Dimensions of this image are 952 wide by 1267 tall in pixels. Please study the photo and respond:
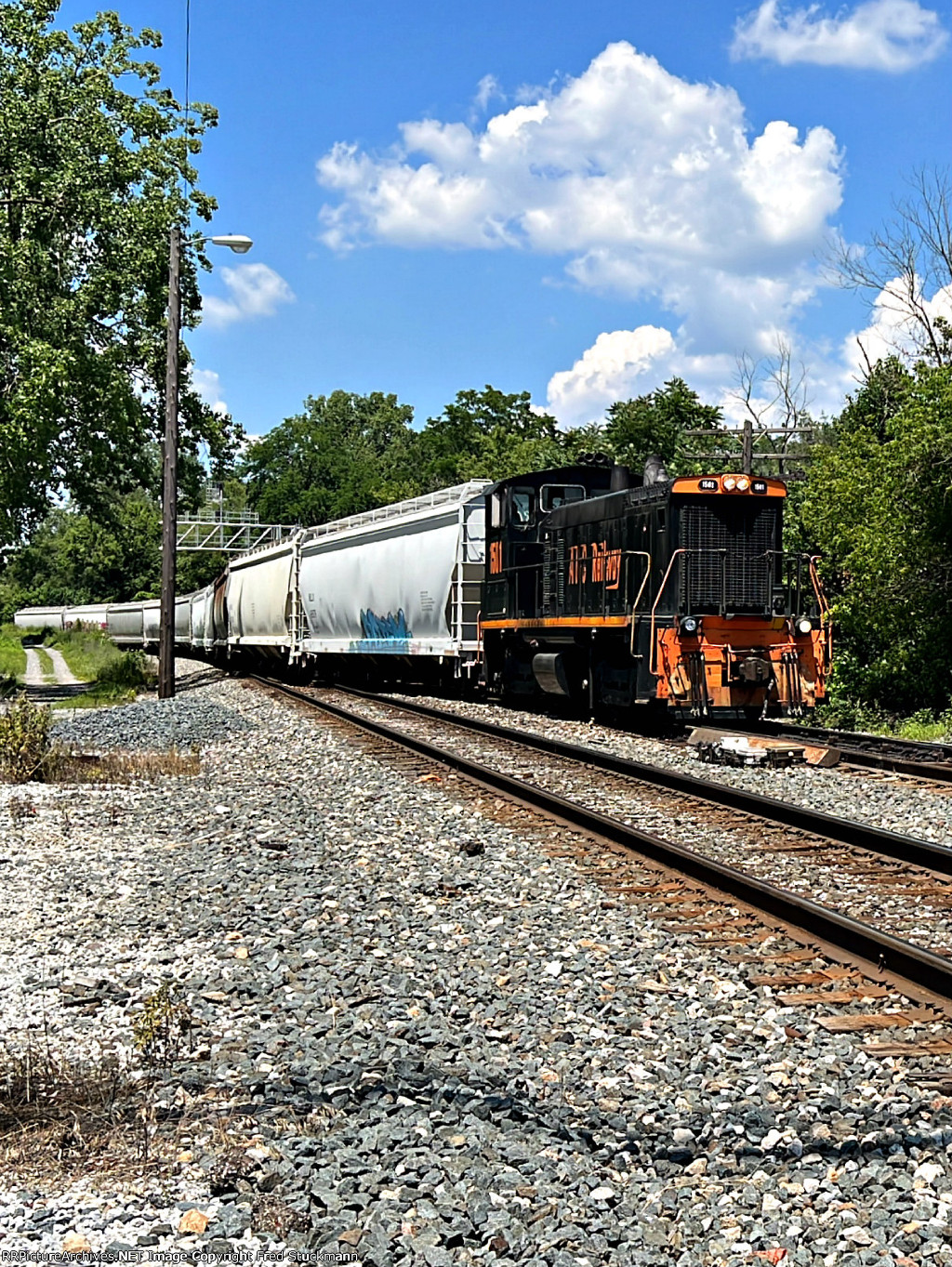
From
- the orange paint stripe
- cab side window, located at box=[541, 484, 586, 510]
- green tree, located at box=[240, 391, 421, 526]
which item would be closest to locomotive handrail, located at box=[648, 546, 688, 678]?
the orange paint stripe

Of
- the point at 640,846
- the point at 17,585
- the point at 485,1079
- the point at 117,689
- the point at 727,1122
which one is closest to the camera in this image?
the point at 727,1122

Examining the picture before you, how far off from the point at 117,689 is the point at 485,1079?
24.9 meters

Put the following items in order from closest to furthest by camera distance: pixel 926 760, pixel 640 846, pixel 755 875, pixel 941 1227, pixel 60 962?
1. pixel 941 1227
2. pixel 60 962
3. pixel 755 875
4. pixel 640 846
5. pixel 926 760

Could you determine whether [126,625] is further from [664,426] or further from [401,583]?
[401,583]

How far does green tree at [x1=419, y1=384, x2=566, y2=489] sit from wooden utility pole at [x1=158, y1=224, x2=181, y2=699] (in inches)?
1931

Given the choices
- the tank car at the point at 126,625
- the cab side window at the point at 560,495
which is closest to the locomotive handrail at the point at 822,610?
the cab side window at the point at 560,495

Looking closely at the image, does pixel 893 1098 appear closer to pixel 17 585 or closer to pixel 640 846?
pixel 640 846

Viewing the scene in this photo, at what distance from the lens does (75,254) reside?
25.7 metres

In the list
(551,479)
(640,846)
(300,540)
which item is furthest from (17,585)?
(640,846)

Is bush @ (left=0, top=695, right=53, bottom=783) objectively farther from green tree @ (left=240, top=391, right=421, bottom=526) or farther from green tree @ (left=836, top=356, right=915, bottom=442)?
green tree @ (left=240, top=391, right=421, bottom=526)

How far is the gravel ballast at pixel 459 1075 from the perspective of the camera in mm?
3408

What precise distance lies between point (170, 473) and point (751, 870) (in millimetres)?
19707

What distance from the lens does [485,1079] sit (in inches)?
176

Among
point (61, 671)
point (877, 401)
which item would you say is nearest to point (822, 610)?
point (877, 401)
